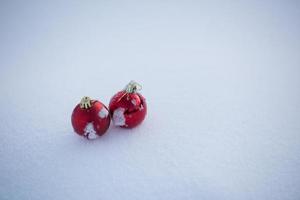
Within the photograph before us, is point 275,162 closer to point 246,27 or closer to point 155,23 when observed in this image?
point 246,27

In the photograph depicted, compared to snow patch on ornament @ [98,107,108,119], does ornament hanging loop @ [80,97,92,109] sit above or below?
above

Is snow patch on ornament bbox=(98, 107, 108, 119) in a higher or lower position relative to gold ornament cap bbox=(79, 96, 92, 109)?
lower

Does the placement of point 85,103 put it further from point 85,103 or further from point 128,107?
point 128,107

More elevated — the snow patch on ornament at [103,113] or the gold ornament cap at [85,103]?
the gold ornament cap at [85,103]

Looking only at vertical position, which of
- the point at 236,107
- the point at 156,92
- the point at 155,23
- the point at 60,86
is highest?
the point at 155,23

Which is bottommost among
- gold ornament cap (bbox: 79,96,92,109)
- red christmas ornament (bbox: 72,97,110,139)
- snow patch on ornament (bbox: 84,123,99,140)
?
snow patch on ornament (bbox: 84,123,99,140)

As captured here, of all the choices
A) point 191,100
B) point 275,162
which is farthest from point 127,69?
point 275,162
